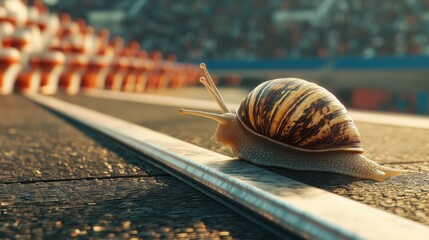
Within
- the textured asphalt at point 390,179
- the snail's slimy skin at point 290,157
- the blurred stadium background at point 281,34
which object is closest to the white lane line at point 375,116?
the textured asphalt at point 390,179

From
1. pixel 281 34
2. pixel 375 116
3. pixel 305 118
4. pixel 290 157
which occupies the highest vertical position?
pixel 281 34

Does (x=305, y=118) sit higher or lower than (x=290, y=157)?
higher

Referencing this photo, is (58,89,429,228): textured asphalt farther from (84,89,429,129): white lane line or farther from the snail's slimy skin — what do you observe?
(84,89,429,129): white lane line

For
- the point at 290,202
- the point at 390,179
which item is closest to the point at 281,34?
the point at 390,179

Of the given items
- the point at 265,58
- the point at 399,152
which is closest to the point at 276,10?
the point at 265,58

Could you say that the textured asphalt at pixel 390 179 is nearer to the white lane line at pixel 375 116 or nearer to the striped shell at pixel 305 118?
the striped shell at pixel 305 118

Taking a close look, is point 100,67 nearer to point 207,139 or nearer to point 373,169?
point 207,139

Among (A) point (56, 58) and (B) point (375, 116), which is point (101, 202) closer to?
(B) point (375, 116)
